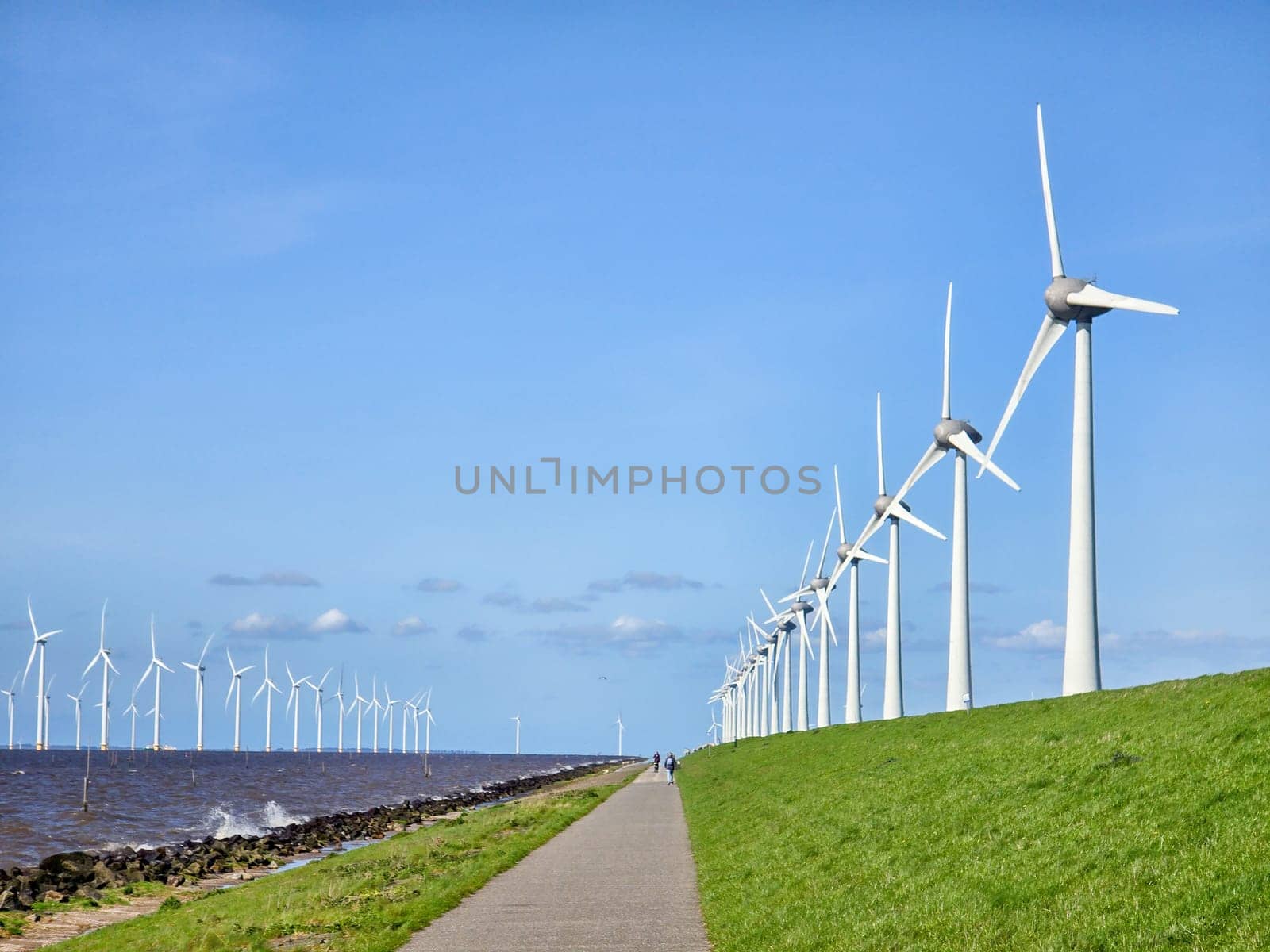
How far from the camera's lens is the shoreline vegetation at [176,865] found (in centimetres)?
3731

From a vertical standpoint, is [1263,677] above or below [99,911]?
above

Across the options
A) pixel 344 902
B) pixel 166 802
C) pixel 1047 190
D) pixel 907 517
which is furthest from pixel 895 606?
pixel 166 802

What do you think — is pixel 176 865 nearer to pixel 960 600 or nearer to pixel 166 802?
pixel 960 600

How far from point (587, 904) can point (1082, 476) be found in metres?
22.2

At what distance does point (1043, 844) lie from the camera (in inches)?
707

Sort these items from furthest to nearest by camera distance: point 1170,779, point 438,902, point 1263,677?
1. point 1263,677
2. point 438,902
3. point 1170,779

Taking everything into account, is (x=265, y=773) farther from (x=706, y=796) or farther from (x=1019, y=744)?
(x=1019, y=744)

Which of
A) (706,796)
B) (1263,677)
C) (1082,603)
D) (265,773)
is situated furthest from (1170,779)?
(265,773)

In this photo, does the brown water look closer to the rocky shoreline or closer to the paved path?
the rocky shoreline

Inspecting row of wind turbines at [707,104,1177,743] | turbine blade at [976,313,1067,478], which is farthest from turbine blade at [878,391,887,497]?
turbine blade at [976,313,1067,478]

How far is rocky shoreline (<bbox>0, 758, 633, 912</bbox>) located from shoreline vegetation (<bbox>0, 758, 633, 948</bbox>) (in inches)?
1.3

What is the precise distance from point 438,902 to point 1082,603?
71.8 feet

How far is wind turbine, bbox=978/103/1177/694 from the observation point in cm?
3794

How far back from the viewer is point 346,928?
21.7 meters
